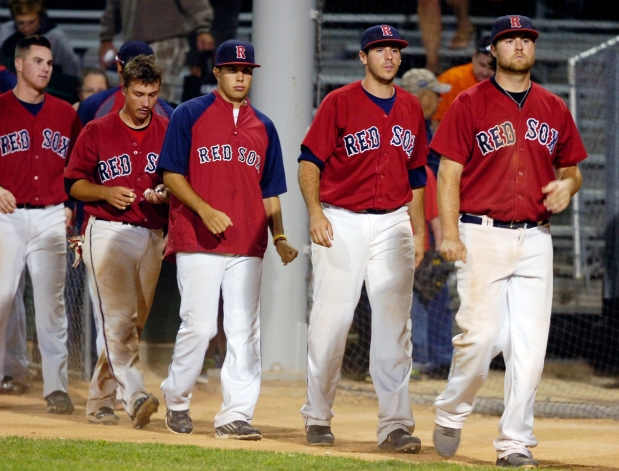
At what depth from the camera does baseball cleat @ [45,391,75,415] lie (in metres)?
7.28

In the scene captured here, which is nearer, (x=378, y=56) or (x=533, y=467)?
(x=533, y=467)

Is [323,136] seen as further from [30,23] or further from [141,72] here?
[30,23]

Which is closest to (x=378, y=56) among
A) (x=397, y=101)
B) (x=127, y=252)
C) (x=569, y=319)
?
(x=397, y=101)

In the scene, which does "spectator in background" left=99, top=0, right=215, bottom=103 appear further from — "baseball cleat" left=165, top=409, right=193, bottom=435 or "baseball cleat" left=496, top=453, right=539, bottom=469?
"baseball cleat" left=496, top=453, right=539, bottom=469

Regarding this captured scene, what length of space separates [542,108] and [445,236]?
2.81 feet

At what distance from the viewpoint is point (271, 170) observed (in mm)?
6426

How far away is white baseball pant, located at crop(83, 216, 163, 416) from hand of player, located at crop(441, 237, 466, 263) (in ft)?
7.48

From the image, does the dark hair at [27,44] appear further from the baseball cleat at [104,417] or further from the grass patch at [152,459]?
the grass patch at [152,459]

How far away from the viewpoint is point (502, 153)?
5469 mm

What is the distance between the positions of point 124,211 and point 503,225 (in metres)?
2.54

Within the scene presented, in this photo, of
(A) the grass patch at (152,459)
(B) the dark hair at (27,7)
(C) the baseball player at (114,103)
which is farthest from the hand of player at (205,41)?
(A) the grass patch at (152,459)

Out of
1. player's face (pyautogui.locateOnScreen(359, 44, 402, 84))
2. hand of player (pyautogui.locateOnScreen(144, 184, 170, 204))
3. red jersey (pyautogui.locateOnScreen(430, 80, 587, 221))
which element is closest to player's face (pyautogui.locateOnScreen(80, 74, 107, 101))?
hand of player (pyautogui.locateOnScreen(144, 184, 170, 204))

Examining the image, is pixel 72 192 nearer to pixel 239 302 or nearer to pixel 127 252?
pixel 127 252

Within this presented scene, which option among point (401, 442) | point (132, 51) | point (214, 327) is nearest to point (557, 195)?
point (401, 442)
